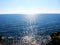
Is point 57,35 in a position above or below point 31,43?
above

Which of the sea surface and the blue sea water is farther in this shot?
the blue sea water

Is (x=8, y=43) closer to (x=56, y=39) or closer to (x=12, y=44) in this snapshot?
(x=12, y=44)

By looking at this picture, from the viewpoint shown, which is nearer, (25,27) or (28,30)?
(28,30)

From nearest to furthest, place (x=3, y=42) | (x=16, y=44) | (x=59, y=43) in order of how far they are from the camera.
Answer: (x=59, y=43) → (x=3, y=42) → (x=16, y=44)

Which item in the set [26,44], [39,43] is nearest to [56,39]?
[39,43]

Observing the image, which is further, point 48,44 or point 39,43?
point 39,43

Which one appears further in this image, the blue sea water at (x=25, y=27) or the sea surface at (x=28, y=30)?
the blue sea water at (x=25, y=27)

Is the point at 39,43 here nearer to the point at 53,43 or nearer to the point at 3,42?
the point at 53,43

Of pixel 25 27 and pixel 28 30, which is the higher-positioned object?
pixel 28 30

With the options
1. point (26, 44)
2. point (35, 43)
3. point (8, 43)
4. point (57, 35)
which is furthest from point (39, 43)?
point (8, 43)

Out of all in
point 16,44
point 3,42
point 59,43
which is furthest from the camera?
point 16,44
